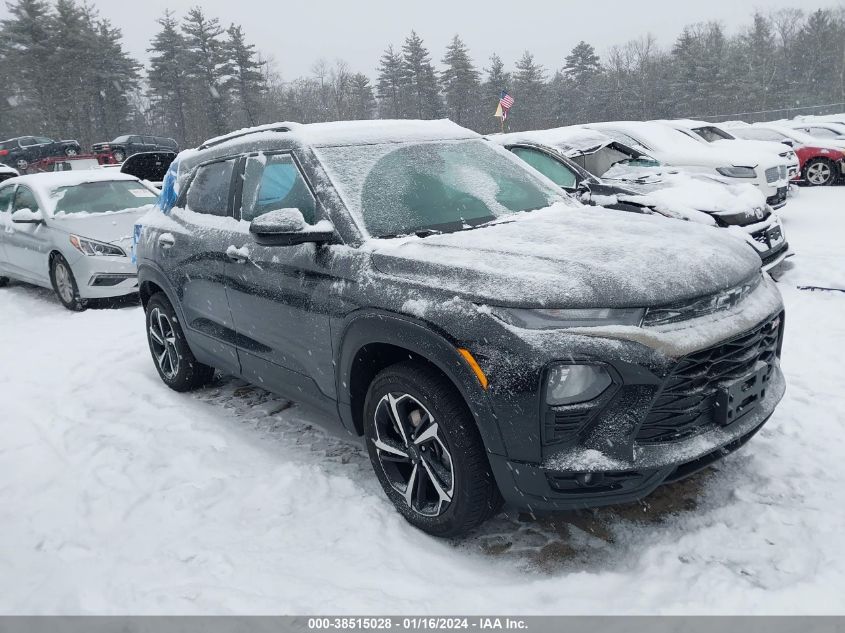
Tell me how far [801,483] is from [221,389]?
13.1 ft

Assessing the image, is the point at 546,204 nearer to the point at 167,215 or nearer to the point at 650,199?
the point at 167,215

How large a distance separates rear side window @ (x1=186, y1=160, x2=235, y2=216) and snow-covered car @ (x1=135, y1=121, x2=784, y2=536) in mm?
42

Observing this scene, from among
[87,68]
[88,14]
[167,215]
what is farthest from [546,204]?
[88,14]

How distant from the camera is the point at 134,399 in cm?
498

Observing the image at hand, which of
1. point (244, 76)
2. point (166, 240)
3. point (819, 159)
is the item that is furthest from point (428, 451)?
point (244, 76)

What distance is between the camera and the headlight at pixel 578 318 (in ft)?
8.00

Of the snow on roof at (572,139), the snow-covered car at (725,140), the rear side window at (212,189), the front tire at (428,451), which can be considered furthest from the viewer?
the snow-covered car at (725,140)

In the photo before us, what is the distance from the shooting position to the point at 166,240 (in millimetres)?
4723

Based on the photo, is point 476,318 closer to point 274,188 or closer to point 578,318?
point 578,318

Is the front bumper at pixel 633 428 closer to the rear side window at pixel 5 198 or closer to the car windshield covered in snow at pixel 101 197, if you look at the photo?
the car windshield covered in snow at pixel 101 197

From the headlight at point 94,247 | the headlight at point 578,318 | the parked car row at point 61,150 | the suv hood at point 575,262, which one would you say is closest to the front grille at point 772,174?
the suv hood at point 575,262

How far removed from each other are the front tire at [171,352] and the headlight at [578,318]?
128 inches

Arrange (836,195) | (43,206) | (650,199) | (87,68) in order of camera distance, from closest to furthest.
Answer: (650,199) → (43,206) → (836,195) → (87,68)

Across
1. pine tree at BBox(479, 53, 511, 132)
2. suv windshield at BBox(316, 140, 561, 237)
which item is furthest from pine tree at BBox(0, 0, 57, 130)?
suv windshield at BBox(316, 140, 561, 237)
